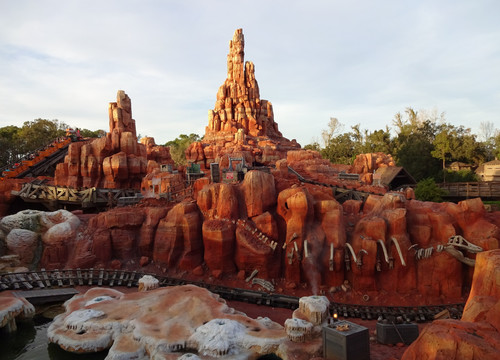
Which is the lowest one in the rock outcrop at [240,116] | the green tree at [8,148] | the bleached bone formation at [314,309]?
the bleached bone formation at [314,309]

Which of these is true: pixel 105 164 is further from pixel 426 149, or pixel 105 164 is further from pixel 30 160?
pixel 426 149

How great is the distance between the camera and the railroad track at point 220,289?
52.0 ft

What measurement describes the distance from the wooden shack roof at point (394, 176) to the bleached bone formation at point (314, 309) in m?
28.0

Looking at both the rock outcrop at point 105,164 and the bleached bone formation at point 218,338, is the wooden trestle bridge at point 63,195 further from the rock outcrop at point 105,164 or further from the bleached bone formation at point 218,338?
the bleached bone formation at point 218,338

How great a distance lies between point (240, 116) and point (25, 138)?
35299 millimetres

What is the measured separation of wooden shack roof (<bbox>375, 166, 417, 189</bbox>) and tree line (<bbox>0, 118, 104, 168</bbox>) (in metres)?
37.9

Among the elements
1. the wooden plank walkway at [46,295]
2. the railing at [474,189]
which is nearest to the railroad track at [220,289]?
the wooden plank walkway at [46,295]

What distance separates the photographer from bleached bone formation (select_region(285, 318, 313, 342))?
10.9 metres

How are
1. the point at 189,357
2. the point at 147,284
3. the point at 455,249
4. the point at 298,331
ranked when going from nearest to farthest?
the point at 189,357
the point at 298,331
the point at 147,284
the point at 455,249

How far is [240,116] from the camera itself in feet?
207

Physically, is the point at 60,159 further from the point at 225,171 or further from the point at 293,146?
the point at 293,146

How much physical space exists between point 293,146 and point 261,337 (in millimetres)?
52223

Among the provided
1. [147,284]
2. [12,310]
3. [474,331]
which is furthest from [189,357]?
[12,310]

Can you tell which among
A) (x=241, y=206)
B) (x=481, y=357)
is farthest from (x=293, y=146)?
(x=481, y=357)
